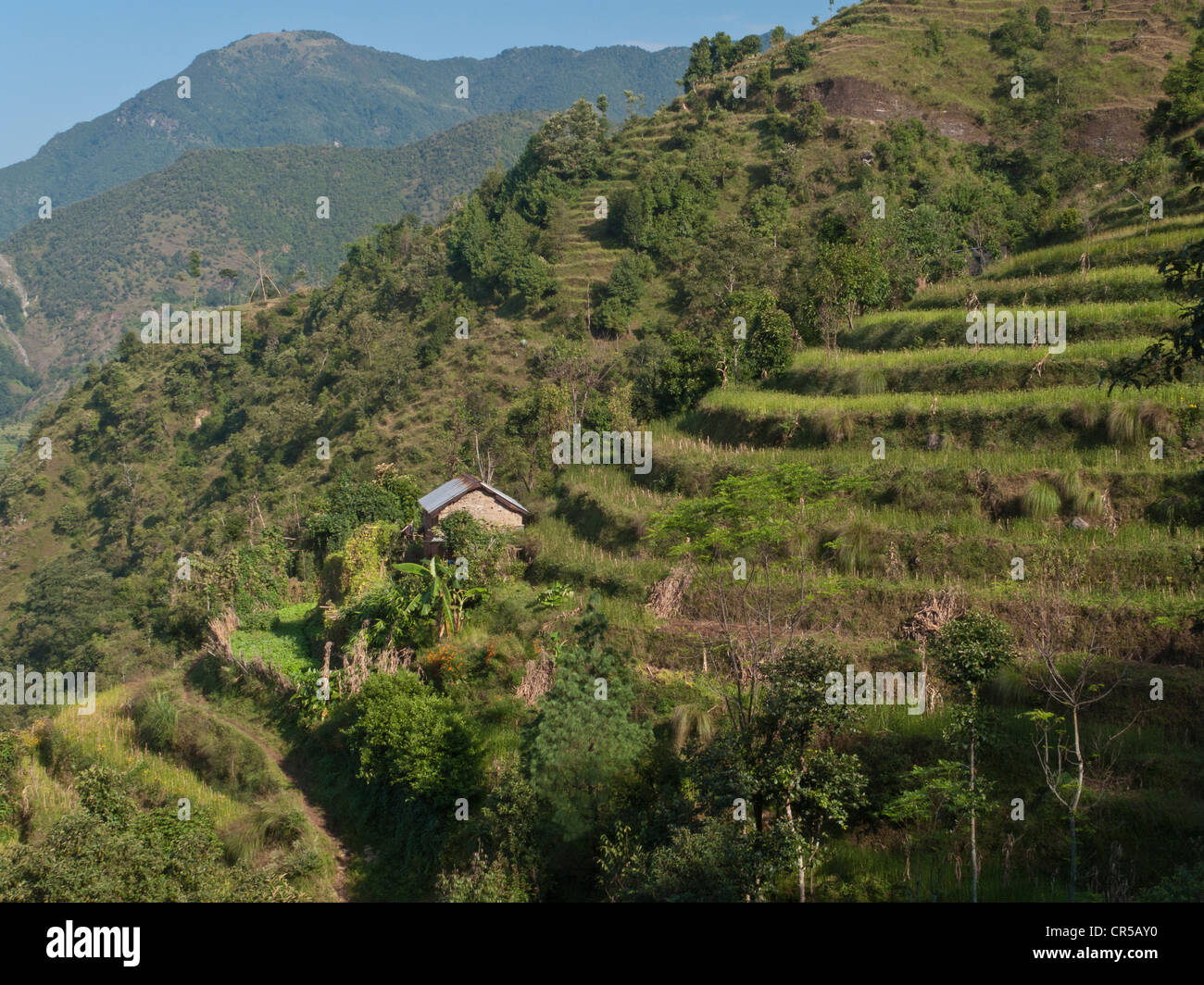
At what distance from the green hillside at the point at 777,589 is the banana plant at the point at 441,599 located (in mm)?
166

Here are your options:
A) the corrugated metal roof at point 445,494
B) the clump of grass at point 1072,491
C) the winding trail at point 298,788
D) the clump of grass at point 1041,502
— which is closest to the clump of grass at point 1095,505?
→ the clump of grass at point 1072,491

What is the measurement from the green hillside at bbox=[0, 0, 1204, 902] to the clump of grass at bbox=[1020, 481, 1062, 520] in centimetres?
7

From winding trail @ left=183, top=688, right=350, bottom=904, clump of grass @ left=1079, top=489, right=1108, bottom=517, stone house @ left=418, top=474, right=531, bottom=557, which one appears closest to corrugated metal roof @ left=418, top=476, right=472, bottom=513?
stone house @ left=418, top=474, right=531, bottom=557

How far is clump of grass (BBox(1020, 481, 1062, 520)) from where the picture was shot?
16.8 metres

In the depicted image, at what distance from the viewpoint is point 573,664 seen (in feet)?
48.4

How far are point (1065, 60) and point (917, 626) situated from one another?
5967 centimetres

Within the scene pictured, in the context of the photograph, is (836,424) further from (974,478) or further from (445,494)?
(445,494)

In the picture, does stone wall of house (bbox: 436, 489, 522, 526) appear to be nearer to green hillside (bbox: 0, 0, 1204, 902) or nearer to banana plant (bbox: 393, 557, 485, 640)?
green hillside (bbox: 0, 0, 1204, 902)

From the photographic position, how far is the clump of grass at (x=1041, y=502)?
55.0 feet

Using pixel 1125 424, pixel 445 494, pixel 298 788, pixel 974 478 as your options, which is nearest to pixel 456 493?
pixel 445 494

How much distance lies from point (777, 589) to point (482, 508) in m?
10.7

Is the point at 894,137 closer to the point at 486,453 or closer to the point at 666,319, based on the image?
the point at 666,319

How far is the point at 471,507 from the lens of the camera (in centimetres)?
2538
